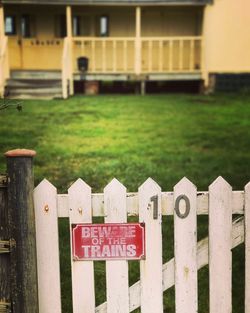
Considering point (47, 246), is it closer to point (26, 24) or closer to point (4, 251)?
point (4, 251)

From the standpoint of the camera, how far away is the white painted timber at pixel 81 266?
299 centimetres

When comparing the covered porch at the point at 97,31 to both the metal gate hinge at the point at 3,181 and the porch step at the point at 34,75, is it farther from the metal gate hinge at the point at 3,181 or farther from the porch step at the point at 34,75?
the metal gate hinge at the point at 3,181

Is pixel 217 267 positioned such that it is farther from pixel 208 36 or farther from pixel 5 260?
pixel 208 36

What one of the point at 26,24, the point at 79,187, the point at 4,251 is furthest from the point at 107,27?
the point at 4,251

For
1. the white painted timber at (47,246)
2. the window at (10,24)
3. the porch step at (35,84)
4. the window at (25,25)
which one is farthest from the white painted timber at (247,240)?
the window at (10,24)

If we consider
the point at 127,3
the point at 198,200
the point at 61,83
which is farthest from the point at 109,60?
the point at 198,200

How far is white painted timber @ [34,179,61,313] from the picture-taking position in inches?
119

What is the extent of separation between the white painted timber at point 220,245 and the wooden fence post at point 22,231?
105 cm

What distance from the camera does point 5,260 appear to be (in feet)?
9.93

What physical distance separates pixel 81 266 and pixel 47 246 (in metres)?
0.23

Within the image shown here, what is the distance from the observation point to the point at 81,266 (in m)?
3.07

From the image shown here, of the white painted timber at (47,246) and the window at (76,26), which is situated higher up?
the window at (76,26)

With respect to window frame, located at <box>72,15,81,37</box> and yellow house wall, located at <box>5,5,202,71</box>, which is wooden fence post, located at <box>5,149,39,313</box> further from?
window frame, located at <box>72,15,81,37</box>

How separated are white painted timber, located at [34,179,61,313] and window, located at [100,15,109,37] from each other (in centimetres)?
2061
